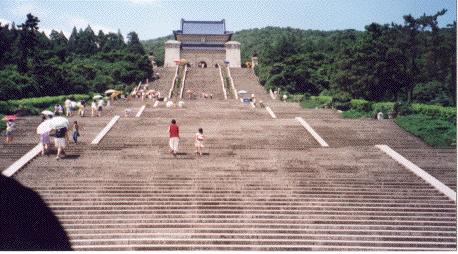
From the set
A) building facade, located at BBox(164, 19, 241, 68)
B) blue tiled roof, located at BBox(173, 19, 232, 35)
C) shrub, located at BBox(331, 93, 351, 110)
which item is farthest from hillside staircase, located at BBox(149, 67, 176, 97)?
shrub, located at BBox(331, 93, 351, 110)

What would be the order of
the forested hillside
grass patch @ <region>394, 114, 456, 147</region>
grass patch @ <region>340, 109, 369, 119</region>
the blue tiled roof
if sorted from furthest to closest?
1. the blue tiled roof
2. the forested hillside
3. grass patch @ <region>340, 109, 369, 119</region>
4. grass patch @ <region>394, 114, 456, 147</region>

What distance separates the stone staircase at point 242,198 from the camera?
7273mm

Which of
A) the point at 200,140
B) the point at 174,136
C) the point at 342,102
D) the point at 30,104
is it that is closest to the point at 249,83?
the point at 342,102

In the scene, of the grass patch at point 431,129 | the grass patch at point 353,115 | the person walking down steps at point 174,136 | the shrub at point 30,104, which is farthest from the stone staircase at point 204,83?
the person walking down steps at point 174,136

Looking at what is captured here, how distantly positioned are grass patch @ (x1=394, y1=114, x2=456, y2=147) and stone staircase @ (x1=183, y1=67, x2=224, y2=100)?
2103 centimetres

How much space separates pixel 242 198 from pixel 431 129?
957 centimetres

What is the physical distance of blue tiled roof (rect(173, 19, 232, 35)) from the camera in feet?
199

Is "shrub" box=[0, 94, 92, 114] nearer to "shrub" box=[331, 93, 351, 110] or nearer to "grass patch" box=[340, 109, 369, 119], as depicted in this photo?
"grass patch" box=[340, 109, 369, 119]

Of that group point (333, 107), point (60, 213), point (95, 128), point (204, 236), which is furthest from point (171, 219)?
point (333, 107)

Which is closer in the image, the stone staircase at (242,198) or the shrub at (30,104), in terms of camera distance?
the stone staircase at (242,198)

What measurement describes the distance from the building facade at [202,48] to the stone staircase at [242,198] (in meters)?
45.1

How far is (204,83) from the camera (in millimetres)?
39938

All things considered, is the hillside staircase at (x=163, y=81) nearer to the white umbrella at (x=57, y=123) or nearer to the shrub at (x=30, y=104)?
the shrub at (x=30, y=104)

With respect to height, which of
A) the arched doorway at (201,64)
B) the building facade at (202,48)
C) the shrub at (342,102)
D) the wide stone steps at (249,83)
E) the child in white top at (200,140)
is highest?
the building facade at (202,48)
